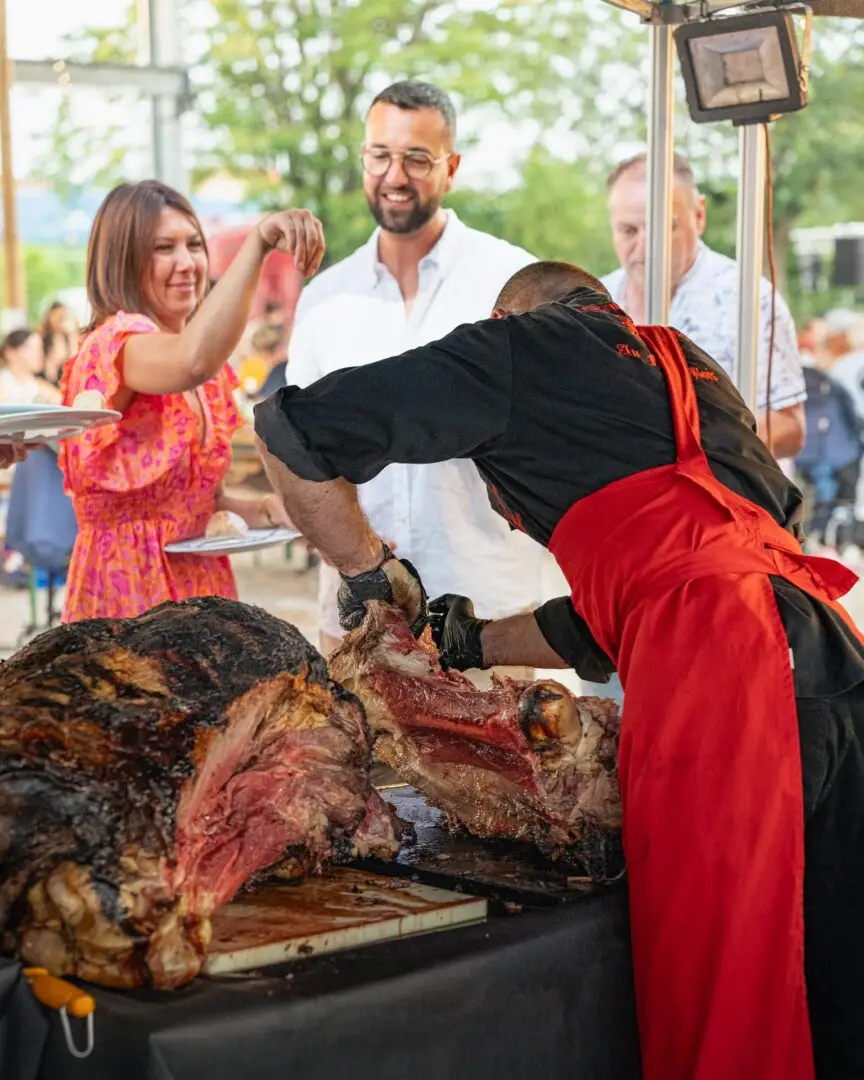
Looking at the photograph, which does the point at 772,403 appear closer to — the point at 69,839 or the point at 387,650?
the point at 387,650

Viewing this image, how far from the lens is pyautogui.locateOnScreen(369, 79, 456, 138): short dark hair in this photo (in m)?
4.30

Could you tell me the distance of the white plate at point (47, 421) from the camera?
2536 mm

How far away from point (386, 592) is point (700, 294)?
9.52 ft

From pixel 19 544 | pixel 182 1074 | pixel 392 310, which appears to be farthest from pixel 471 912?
pixel 19 544

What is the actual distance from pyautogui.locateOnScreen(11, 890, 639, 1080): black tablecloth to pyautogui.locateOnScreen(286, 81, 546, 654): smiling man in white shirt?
2290 millimetres

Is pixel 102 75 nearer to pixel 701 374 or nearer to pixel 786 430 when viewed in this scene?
pixel 786 430

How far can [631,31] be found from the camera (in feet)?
60.7

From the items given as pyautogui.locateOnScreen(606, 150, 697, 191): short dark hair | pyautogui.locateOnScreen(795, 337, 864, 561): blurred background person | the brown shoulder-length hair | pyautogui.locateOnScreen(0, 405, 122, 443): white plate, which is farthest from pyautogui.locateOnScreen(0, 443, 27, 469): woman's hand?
pyautogui.locateOnScreen(795, 337, 864, 561): blurred background person

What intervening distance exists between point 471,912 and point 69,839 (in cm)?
57

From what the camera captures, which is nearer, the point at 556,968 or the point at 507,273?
the point at 556,968

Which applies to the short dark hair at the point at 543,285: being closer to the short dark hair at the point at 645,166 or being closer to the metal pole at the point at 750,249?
the metal pole at the point at 750,249

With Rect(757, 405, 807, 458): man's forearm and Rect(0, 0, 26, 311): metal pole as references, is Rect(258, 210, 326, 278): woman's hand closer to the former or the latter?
Rect(757, 405, 807, 458): man's forearm

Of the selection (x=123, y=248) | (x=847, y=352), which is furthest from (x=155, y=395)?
(x=847, y=352)

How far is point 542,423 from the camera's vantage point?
2.35m
